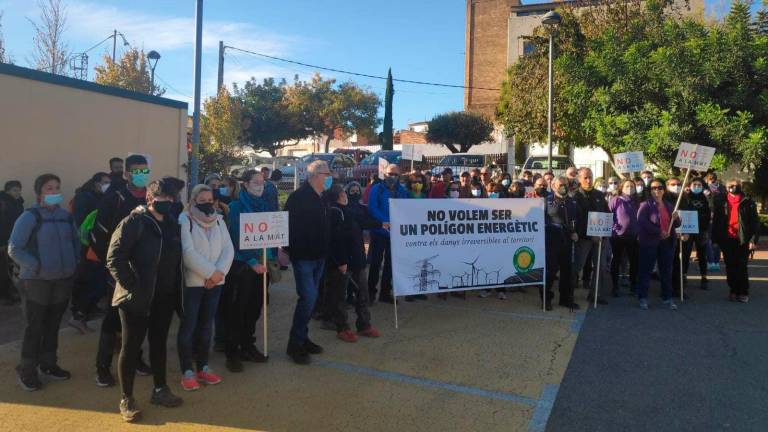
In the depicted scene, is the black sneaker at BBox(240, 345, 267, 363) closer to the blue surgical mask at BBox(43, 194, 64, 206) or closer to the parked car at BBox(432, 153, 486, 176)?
the blue surgical mask at BBox(43, 194, 64, 206)

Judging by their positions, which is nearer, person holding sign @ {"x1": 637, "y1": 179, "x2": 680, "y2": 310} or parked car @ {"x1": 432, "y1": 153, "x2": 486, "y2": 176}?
person holding sign @ {"x1": 637, "y1": 179, "x2": 680, "y2": 310}

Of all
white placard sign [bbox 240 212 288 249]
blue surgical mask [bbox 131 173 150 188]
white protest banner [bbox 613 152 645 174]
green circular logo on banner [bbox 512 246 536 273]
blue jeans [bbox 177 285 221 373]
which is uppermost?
white protest banner [bbox 613 152 645 174]

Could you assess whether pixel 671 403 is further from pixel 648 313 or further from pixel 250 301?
A: pixel 250 301

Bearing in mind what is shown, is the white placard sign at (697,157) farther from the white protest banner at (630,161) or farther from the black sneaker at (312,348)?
the black sneaker at (312,348)

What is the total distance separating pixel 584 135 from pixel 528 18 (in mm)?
22771

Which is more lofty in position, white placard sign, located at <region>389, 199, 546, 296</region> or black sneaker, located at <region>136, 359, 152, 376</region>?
white placard sign, located at <region>389, 199, 546, 296</region>

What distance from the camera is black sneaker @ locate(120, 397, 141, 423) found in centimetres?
418

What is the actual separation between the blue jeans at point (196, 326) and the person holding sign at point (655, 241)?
6121mm

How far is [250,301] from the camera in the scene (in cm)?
555

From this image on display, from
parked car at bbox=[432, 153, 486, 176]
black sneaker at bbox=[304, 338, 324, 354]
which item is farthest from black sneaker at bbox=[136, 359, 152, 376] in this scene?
parked car at bbox=[432, 153, 486, 176]

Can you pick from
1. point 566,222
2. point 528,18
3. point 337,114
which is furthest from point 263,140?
point 566,222

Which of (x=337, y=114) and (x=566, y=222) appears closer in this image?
(x=566, y=222)

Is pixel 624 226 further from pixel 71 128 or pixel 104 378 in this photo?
pixel 71 128

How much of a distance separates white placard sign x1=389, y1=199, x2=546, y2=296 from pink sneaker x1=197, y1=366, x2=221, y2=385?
8.64ft
